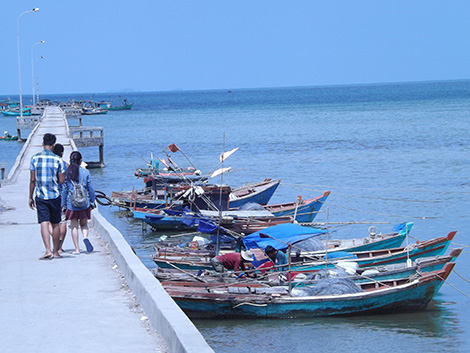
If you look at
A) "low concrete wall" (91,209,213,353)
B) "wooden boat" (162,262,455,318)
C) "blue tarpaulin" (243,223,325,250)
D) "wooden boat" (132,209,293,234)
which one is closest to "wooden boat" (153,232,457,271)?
"blue tarpaulin" (243,223,325,250)

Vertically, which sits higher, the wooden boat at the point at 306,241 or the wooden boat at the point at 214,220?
the wooden boat at the point at 306,241

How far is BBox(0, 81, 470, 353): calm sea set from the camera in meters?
12.8

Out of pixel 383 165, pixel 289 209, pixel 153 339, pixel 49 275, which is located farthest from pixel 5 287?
pixel 383 165

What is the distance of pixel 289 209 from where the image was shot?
23469mm

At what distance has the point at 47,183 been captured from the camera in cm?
957

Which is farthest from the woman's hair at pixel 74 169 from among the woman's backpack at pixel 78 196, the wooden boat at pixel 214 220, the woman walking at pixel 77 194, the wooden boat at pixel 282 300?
the wooden boat at pixel 214 220

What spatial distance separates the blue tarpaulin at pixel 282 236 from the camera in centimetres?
1447

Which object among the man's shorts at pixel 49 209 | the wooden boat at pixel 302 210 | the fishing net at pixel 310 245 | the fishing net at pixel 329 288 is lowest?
the wooden boat at pixel 302 210

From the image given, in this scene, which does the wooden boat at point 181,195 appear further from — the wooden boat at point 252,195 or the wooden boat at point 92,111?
→ the wooden boat at point 92,111

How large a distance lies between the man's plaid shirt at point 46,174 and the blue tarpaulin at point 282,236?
20.2 ft

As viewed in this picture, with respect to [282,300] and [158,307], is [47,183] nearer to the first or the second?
[158,307]

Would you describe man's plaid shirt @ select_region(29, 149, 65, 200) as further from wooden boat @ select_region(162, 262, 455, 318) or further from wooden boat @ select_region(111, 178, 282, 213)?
wooden boat @ select_region(111, 178, 282, 213)

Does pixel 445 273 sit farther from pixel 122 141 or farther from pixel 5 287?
pixel 122 141

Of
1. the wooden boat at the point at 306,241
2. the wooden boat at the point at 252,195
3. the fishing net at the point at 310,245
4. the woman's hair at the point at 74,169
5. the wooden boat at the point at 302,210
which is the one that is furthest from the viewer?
the wooden boat at the point at 252,195
